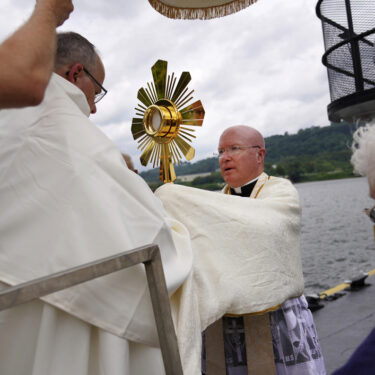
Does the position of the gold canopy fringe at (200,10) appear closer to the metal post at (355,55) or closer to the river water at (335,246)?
the river water at (335,246)

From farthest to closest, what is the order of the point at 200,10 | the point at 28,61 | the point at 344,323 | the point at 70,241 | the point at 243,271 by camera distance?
the point at 344,323, the point at 200,10, the point at 243,271, the point at 70,241, the point at 28,61

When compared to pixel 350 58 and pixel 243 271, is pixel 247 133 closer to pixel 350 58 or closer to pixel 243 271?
pixel 243 271

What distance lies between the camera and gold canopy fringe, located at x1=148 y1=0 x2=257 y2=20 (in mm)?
2204

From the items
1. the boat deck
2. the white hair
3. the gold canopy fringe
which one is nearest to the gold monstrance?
the gold canopy fringe

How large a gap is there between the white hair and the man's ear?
3.78 ft

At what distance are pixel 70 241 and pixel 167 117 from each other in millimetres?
1189

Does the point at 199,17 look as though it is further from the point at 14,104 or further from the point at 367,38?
the point at 367,38

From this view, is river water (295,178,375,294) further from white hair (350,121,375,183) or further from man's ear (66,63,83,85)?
man's ear (66,63,83,85)

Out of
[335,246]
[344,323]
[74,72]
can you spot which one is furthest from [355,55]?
[335,246]

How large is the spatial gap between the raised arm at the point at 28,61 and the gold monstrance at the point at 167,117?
3.66ft

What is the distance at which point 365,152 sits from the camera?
155cm

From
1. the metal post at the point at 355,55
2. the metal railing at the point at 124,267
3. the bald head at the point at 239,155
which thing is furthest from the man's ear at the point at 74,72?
the metal post at the point at 355,55

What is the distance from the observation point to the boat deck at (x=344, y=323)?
4.19m

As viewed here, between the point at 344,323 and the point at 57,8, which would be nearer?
the point at 57,8
